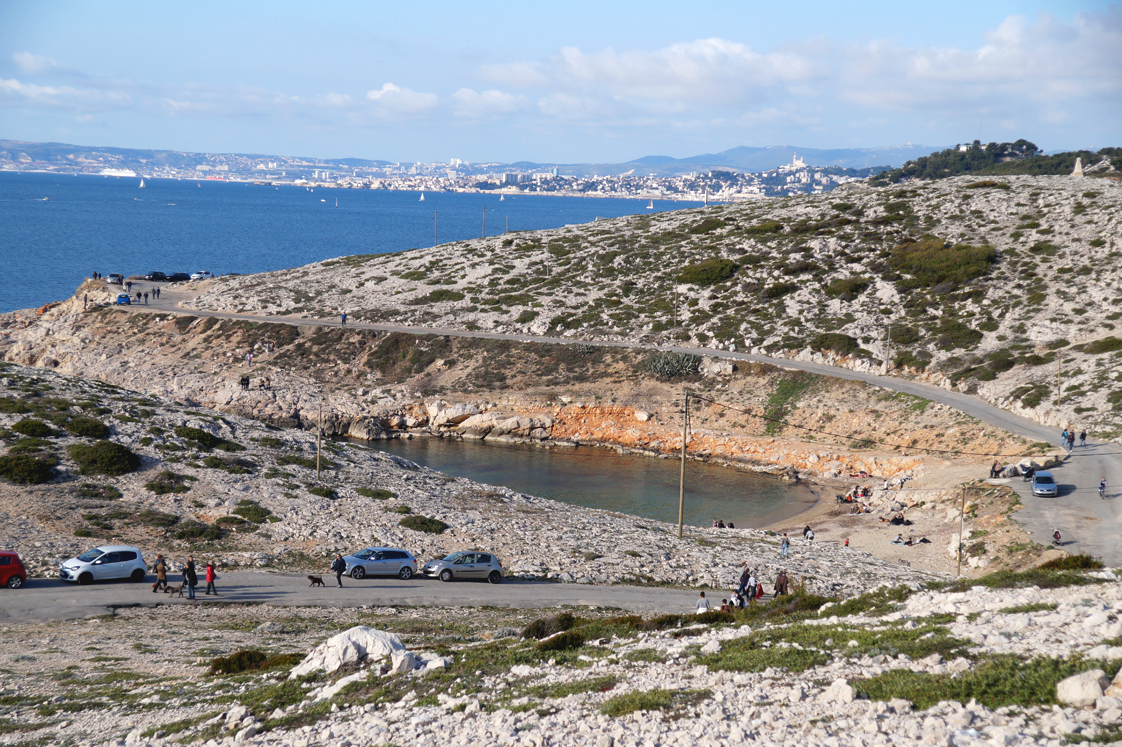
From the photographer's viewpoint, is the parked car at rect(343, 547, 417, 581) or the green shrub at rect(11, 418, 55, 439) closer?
the parked car at rect(343, 547, 417, 581)

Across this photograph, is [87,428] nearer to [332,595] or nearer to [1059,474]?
[332,595]

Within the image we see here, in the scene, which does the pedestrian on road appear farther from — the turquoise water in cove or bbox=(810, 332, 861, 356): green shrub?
bbox=(810, 332, 861, 356): green shrub

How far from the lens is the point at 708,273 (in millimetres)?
92000

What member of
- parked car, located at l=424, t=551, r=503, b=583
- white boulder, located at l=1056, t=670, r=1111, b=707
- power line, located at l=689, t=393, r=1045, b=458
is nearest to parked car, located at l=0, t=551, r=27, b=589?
parked car, located at l=424, t=551, r=503, b=583

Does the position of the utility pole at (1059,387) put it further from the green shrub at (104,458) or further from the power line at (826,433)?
the green shrub at (104,458)

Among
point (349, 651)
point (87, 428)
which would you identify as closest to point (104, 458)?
point (87, 428)

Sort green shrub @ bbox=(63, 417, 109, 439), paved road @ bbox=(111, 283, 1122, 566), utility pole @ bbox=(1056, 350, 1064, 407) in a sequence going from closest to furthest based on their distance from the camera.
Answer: paved road @ bbox=(111, 283, 1122, 566) → green shrub @ bbox=(63, 417, 109, 439) → utility pole @ bbox=(1056, 350, 1064, 407)

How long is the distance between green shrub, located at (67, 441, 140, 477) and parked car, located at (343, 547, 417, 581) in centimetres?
1424

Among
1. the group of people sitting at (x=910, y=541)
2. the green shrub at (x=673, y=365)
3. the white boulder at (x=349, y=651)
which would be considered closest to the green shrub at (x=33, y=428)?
the white boulder at (x=349, y=651)

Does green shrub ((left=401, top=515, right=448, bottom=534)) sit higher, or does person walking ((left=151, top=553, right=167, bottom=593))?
person walking ((left=151, top=553, right=167, bottom=593))

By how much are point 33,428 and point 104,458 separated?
4802 millimetres

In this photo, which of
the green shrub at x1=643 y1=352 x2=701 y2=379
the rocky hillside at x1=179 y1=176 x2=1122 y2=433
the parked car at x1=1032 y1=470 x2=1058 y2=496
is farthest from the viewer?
the green shrub at x1=643 y1=352 x2=701 y2=379

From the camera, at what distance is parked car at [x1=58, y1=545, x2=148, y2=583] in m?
28.9

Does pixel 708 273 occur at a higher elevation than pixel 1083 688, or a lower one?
higher
